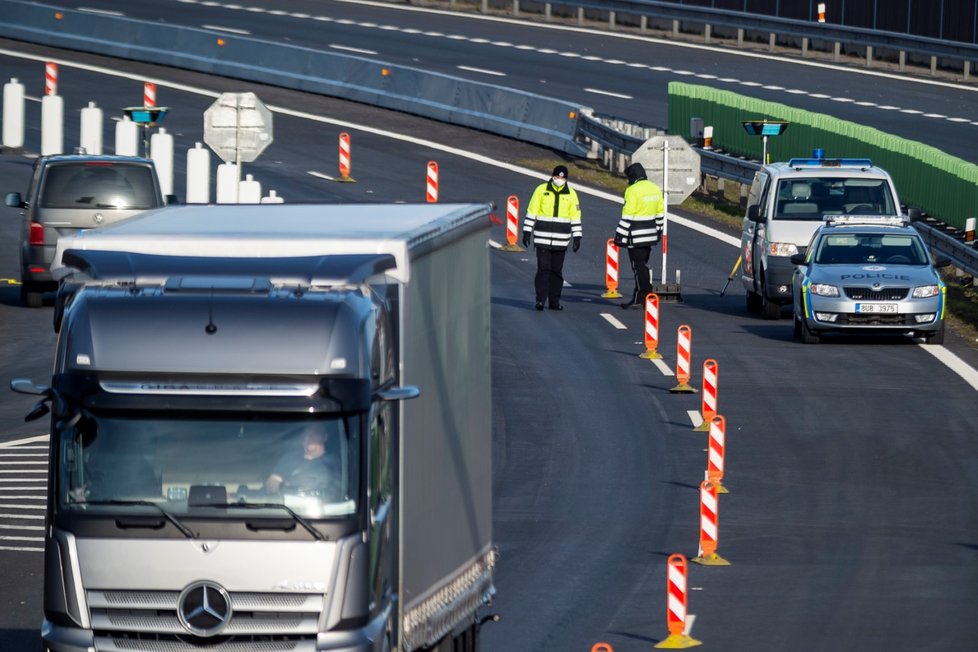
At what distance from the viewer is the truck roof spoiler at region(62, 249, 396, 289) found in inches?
391

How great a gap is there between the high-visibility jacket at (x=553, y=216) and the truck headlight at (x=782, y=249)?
282 cm

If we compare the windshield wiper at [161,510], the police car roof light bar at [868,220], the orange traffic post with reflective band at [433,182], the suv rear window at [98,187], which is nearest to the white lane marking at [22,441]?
the suv rear window at [98,187]

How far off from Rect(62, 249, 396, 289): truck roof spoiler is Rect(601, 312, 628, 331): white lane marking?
19.2 meters

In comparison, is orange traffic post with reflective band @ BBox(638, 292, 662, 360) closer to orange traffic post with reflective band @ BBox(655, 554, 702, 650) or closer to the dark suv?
the dark suv

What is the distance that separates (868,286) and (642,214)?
4549 mm

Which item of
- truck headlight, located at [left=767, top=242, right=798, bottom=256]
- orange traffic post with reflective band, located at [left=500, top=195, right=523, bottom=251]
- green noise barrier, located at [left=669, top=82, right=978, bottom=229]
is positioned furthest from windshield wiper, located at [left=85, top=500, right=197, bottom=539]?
orange traffic post with reflective band, located at [left=500, top=195, right=523, bottom=251]

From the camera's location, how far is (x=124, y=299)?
32.2 ft

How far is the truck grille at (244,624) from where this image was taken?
31.3ft

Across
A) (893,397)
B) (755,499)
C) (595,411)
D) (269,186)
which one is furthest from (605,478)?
(269,186)

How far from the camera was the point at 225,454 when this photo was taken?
9.67m

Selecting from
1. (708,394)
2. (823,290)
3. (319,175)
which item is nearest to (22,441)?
(708,394)

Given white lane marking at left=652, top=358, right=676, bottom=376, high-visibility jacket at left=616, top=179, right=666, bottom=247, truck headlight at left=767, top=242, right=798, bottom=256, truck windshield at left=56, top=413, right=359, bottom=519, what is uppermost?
truck windshield at left=56, top=413, right=359, bottom=519

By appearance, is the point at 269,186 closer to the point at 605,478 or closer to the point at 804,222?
the point at 804,222

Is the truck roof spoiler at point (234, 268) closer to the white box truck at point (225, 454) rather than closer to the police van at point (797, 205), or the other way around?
the white box truck at point (225, 454)
